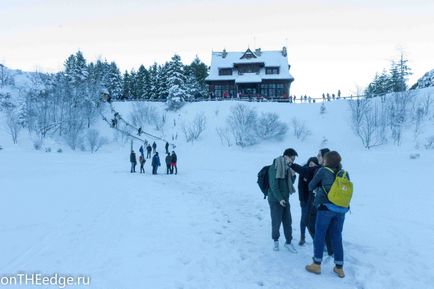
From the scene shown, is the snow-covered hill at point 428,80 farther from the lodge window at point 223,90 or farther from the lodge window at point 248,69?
the lodge window at point 223,90

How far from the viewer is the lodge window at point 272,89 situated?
185 ft

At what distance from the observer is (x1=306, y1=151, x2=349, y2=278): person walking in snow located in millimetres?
5062

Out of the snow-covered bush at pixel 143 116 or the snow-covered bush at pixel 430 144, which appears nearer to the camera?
the snow-covered bush at pixel 430 144

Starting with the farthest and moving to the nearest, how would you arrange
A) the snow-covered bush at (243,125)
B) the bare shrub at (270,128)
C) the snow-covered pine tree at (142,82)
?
the snow-covered pine tree at (142,82) → the bare shrub at (270,128) → the snow-covered bush at (243,125)

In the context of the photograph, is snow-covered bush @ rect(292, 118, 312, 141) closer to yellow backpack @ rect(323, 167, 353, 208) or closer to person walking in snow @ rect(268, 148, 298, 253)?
person walking in snow @ rect(268, 148, 298, 253)

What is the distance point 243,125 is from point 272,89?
17706 mm

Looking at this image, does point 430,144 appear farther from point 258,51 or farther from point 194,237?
point 258,51

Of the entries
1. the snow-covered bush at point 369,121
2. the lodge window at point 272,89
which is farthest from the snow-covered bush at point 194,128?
the snow-covered bush at point 369,121

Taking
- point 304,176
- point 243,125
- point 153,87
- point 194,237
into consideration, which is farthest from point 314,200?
point 153,87

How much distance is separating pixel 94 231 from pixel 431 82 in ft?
171

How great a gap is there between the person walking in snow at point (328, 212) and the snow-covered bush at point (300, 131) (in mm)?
37137

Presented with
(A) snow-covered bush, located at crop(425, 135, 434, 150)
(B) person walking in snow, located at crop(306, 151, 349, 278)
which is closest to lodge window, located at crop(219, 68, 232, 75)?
(A) snow-covered bush, located at crop(425, 135, 434, 150)

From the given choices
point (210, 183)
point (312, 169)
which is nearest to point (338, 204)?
point (312, 169)

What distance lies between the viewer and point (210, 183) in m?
16.3
